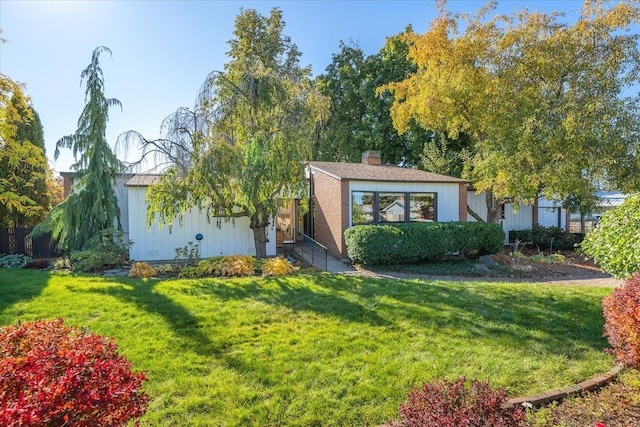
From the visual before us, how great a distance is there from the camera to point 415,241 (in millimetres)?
11453

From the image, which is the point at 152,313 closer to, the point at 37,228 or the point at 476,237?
the point at 37,228

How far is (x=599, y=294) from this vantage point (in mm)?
7375

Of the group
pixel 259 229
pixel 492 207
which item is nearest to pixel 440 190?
pixel 492 207

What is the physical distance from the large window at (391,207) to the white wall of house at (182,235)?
3.48 metres

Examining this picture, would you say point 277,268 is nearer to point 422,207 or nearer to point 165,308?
point 165,308

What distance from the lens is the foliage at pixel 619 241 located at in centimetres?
521

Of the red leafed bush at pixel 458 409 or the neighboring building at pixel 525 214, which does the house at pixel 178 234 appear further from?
the neighboring building at pixel 525 214

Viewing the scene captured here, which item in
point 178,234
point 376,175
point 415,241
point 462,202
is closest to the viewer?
point 415,241

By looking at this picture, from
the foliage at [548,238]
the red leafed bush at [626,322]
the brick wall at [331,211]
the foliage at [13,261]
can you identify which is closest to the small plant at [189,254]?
the foliage at [13,261]

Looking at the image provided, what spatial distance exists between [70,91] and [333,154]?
58.5 ft

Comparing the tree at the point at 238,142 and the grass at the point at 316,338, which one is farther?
the tree at the point at 238,142

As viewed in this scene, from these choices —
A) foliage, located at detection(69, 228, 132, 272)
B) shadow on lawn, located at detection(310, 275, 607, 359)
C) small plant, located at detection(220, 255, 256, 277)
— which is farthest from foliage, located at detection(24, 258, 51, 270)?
shadow on lawn, located at detection(310, 275, 607, 359)

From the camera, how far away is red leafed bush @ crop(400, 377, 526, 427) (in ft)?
7.39

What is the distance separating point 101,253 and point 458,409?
11.1m
